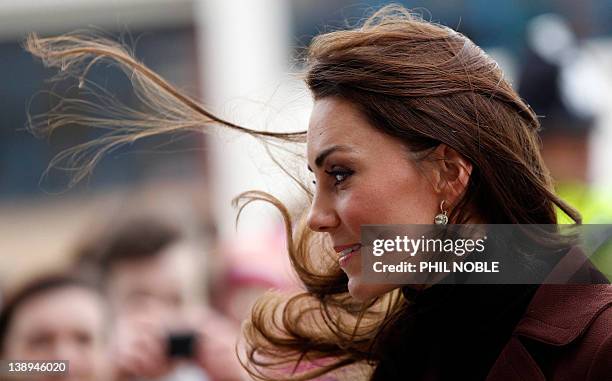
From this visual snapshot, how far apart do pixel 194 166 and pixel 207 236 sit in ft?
10.4

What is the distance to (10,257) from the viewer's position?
6812mm

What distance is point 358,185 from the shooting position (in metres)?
1.86

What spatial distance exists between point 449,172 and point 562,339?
320 millimetres

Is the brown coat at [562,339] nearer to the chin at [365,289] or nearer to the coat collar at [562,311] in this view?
the coat collar at [562,311]

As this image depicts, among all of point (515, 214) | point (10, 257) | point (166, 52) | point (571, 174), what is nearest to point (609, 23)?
point (571, 174)

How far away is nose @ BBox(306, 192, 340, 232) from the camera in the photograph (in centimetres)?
189

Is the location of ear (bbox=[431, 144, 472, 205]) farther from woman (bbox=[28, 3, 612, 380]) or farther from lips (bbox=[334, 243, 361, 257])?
lips (bbox=[334, 243, 361, 257])

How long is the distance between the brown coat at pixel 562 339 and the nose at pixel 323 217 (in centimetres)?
34

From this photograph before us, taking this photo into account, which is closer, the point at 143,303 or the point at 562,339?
the point at 562,339

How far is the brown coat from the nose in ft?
1.12

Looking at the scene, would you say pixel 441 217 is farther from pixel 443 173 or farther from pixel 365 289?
pixel 365 289

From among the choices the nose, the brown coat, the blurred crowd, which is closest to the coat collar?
the brown coat

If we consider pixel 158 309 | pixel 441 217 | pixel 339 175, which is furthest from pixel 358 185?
pixel 158 309

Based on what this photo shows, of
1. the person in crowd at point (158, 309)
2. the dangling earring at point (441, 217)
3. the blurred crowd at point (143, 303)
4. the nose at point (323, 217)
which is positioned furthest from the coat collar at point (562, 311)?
the person in crowd at point (158, 309)
